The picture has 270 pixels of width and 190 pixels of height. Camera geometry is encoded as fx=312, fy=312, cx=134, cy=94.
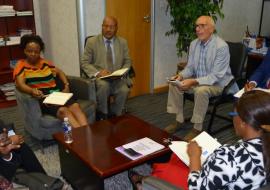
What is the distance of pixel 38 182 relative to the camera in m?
1.58

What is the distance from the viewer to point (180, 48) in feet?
13.7

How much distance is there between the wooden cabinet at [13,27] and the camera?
412cm

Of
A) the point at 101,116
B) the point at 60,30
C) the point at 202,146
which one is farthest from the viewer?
the point at 60,30

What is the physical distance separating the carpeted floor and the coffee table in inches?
12.5

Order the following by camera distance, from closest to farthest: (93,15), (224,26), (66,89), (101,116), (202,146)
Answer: (202,146), (66,89), (101,116), (93,15), (224,26)

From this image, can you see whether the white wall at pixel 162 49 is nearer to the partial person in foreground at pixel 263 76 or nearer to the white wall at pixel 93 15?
the white wall at pixel 93 15

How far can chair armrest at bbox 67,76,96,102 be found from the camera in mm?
3088

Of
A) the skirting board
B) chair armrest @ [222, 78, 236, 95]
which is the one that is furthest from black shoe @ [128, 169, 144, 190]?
the skirting board

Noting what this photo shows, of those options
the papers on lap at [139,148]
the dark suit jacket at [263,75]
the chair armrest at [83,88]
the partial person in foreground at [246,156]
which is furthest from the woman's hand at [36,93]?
the dark suit jacket at [263,75]

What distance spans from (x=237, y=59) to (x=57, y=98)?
1.87 metres

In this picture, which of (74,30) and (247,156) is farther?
(74,30)

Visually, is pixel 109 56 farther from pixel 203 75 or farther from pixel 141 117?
pixel 203 75

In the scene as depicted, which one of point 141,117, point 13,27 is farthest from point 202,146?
point 13,27

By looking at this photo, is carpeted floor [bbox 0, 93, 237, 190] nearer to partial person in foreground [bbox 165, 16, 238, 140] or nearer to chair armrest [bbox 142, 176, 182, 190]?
partial person in foreground [bbox 165, 16, 238, 140]
